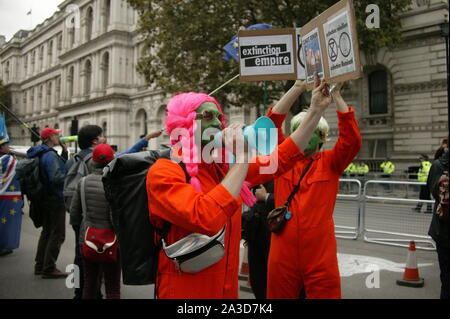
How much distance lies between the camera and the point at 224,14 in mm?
16297

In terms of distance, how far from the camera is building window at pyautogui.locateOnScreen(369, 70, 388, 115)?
2112 centimetres

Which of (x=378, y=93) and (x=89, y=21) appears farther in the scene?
(x=89, y=21)

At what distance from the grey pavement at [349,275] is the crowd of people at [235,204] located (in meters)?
0.76

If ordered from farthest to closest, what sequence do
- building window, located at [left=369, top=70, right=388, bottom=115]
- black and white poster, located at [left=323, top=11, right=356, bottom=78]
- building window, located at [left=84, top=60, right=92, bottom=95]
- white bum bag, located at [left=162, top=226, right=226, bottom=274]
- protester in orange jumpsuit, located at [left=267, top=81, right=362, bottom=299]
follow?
building window, located at [left=84, top=60, right=92, bottom=95]
building window, located at [left=369, top=70, right=388, bottom=115]
protester in orange jumpsuit, located at [left=267, top=81, right=362, bottom=299]
black and white poster, located at [left=323, top=11, right=356, bottom=78]
white bum bag, located at [left=162, top=226, right=226, bottom=274]

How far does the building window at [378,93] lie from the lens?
21125 millimetres

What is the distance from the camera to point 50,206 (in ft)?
19.5

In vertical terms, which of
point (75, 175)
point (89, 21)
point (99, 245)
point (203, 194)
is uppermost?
point (89, 21)

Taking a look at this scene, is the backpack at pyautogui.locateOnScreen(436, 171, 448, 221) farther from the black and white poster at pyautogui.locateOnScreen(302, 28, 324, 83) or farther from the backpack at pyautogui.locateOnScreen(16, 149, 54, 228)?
the backpack at pyautogui.locateOnScreen(16, 149, 54, 228)

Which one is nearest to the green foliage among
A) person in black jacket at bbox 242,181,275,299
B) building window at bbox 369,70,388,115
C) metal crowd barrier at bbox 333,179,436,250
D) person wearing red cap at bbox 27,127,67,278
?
building window at bbox 369,70,388,115

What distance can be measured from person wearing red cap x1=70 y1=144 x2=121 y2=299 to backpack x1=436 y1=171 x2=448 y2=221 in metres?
3.23

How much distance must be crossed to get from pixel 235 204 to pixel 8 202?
4.29m

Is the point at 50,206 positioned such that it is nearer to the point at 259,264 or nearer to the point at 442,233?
the point at 259,264

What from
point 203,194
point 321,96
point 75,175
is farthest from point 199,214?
point 75,175

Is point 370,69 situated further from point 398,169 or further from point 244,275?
point 244,275
